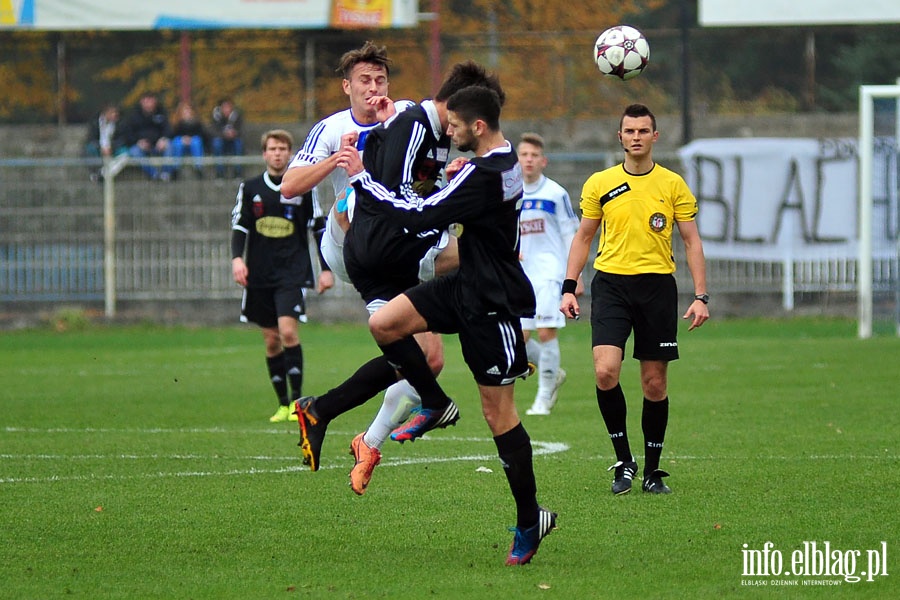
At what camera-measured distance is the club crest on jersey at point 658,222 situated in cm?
828

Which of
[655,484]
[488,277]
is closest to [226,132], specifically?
[655,484]

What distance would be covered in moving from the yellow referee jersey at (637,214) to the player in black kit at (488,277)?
193cm

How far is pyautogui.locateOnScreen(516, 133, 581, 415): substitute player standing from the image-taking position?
42.0 ft

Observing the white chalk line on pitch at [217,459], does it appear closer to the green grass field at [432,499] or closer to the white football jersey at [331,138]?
the green grass field at [432,499]

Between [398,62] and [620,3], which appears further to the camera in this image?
[620,3]

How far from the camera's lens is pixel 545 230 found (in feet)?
43.1

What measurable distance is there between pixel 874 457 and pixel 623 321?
219 centimetres

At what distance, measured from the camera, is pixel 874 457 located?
30.3ft

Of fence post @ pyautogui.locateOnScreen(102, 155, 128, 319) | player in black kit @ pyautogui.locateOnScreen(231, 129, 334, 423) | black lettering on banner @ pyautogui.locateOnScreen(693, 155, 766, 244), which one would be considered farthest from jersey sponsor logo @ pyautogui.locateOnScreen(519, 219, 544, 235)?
fence post @ pyautogui.locateOnScreen(102, 155, 128, 319)

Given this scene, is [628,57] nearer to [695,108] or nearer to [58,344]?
[58,344]

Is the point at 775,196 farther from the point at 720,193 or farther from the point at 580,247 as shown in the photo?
the point at 580,247

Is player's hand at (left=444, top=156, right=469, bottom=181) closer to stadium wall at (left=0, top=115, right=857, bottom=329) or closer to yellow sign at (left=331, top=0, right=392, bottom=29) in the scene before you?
stadium wall at (left=0, top=115, right=857, bottom=329)

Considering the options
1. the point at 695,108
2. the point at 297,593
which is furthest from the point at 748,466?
the point at 695,108

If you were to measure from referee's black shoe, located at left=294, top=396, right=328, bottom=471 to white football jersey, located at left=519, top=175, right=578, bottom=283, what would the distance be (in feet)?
19.4
